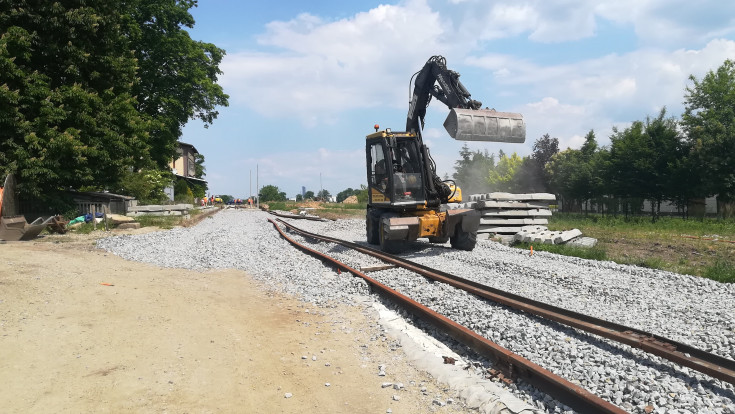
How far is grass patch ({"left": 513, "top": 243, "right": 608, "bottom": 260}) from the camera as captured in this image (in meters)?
10.8

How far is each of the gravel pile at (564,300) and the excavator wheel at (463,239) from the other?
0.21 m

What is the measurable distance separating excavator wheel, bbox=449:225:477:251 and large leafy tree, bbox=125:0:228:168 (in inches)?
773

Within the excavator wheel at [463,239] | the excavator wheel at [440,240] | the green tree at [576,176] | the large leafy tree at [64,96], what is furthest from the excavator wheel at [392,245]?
the green tree at [576,176]

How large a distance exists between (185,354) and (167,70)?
91.1ft

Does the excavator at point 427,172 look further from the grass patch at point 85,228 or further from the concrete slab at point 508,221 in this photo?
the grass patch at point 85,228

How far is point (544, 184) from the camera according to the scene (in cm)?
5262

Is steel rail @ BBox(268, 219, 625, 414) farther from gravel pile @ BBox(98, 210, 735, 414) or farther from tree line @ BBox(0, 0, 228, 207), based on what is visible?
tree line @ BBox(0, 0, 228, 207)

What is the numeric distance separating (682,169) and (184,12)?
108 ft

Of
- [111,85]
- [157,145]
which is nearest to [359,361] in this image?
[111,85]

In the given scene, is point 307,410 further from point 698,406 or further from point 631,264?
point 631,264

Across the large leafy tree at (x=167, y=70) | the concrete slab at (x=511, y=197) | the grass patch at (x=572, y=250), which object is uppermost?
the large leafy tree at (x=167, y=70)

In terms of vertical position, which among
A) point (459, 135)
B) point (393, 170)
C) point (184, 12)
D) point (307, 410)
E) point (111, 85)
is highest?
point (184, 12)

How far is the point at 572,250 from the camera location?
11.7 meters

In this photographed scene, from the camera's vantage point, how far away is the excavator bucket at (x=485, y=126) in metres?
10.6
